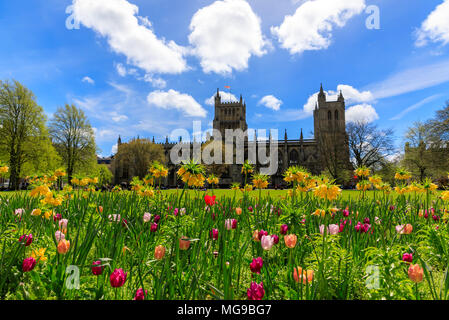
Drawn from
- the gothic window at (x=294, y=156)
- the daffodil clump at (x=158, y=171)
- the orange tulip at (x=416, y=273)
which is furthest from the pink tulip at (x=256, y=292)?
the gothic window at (x=294, y=156)

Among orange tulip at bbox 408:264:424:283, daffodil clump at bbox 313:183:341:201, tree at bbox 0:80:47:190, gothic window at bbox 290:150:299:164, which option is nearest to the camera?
orange tulip at bbox 408:264:424:283

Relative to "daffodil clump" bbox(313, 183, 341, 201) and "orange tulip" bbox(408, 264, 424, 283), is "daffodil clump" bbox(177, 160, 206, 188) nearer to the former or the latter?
"daffodil clump" bbox(313, 183, 341, 201)

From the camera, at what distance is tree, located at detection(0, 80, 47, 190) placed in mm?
22375

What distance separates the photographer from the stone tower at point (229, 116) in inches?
3052

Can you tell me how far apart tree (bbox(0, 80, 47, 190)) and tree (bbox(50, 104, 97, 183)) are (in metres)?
5.11

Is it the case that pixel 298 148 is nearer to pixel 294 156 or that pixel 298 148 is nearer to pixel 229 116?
pixel 294 156

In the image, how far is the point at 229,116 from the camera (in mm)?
79750

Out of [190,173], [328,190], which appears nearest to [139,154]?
[190,173]

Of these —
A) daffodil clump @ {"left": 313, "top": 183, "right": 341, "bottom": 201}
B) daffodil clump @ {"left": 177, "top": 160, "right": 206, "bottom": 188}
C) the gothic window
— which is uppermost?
the gothic window

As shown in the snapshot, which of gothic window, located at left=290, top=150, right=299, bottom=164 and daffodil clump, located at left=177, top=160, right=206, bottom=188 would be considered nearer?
daffodil clump, located at left=177, top=160, right=206, bottom=188

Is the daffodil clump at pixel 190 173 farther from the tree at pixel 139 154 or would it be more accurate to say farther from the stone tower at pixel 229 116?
the stone tower at pixel 229 116

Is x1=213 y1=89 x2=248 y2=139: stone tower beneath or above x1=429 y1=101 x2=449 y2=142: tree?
above

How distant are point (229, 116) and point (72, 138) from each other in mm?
55387

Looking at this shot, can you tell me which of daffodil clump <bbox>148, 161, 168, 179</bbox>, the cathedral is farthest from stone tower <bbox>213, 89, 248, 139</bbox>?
daffodil clump <bbox>148, 161, 168, 179</bbox>
